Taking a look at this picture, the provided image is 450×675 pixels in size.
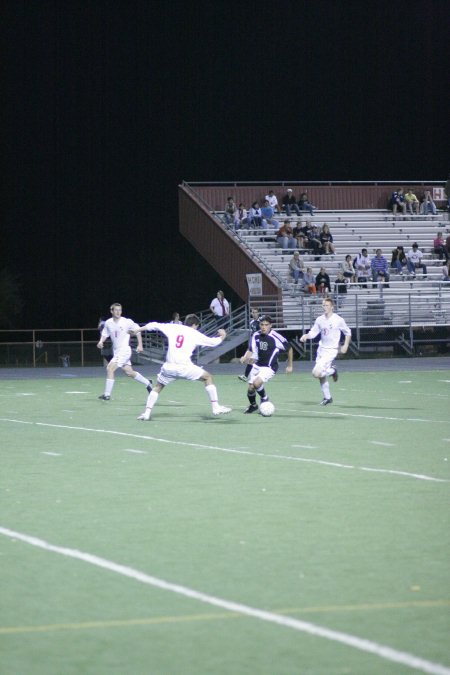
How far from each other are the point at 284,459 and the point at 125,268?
3261 inches

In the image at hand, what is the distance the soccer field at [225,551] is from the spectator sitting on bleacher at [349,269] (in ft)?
95.1

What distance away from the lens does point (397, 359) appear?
44.7 m

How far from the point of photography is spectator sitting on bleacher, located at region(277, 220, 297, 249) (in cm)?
5047

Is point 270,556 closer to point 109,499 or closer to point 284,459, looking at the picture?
point 109,499

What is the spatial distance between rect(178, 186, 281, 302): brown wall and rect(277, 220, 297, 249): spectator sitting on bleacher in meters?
1.79

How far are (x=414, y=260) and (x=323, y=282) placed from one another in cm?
574

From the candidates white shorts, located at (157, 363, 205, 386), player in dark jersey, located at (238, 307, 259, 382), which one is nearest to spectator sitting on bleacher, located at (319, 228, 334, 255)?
player in dark jersey, located at (238, 307, 259, 382)

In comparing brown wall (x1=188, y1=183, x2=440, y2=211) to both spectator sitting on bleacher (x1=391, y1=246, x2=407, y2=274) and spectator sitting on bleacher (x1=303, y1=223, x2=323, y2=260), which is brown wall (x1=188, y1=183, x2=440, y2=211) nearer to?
spectator sitting on bleacher (x1=303, y1=223, x2=323, y2=260)

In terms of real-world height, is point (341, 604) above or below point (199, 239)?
below

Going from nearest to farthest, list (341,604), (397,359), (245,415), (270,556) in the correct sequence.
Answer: (341,604) < (270,556) < (245,415) < (397,359)

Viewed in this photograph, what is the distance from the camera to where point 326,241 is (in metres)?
50.4

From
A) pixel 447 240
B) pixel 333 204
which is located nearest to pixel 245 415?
pixel 447 240

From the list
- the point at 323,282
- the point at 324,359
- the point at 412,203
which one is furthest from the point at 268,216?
the point at 324,359

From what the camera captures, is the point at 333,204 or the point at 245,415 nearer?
the point at 245,415
